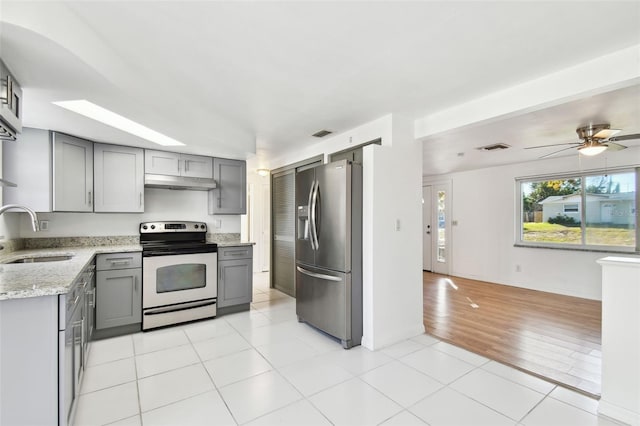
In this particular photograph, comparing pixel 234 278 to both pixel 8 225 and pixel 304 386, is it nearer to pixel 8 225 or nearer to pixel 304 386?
pixel 304 386

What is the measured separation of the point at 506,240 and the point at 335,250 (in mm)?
4267

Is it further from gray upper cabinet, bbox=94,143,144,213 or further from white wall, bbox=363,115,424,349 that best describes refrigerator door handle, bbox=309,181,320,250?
gray upper cabinet, bbox=94,143,144,213

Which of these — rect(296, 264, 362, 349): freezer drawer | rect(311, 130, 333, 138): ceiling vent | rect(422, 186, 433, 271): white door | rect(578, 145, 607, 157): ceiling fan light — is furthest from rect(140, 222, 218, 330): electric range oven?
rect(422, 186, 433, 271): white door

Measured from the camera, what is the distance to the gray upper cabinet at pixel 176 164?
3594 millimetres

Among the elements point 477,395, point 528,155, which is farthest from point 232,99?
point 528,155

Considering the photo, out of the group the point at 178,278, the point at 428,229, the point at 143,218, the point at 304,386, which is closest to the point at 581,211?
the point at 428,229

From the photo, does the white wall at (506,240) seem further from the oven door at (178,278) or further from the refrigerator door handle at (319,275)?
the oven door at (178,278)

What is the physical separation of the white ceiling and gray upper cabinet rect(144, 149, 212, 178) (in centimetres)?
58

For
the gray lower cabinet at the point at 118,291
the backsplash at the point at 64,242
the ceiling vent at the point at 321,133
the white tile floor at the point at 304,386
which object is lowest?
the white tile floor at the point at 304,386

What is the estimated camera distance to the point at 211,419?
1828 mm

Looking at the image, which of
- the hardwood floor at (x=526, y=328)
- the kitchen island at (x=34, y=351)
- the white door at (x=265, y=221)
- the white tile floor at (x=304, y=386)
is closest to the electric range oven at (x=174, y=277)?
the white tile floor at (x=304, y=386)

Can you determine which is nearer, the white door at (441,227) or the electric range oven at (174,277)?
the electric range oven at (174,277)

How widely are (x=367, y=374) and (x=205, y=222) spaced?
2930mm

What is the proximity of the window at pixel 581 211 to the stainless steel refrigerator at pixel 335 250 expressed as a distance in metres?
4.14
